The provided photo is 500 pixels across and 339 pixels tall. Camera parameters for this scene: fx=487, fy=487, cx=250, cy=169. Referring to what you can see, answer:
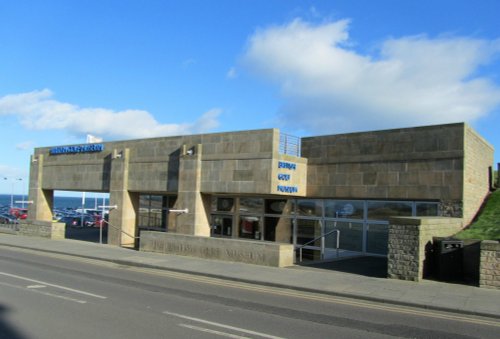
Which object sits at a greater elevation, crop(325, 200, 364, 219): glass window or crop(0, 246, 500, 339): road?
crop(325, 200, 364, 219): glass window

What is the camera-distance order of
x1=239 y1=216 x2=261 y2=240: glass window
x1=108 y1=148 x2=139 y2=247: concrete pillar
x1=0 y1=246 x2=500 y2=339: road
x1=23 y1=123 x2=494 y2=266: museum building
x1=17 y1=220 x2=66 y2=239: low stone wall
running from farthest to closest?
x1=17 y1=220 x2=66 y2=239: low stone wall → x1=108 y1=148 x2=139 y2=247: concrete pillar → x1=239 y1=216 x2=261 y2=240: glass window → x1=23 y1=123 x2=494 y2=266: museum building → x1=0 y1=246 x2=500 y2=339: road

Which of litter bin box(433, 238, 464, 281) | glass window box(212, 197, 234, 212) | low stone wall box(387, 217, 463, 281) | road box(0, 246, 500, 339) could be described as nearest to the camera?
road box(0, 246, 500, 339)

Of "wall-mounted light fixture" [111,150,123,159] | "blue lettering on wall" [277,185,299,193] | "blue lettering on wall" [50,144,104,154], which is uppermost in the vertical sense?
"blue lettering on wall" [50,144,104,154]

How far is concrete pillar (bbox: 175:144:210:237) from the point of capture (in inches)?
865

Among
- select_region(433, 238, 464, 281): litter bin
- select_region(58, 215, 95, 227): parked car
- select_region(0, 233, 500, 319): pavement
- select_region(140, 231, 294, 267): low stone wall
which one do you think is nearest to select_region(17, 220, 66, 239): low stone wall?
select_region(0, 233, 500, 319): pavement

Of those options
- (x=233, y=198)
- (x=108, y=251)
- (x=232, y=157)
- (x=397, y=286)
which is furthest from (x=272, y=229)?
(x=397, y=286)

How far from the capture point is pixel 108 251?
825 inches

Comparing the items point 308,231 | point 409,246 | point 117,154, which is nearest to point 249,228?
point 308,231

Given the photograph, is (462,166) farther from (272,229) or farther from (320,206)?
(272,229)

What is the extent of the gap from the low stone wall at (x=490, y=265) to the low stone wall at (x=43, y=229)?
21744mm

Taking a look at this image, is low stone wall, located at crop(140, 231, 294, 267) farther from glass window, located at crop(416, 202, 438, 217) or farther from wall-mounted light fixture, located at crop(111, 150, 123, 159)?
wall-mounted light fixture, located at crop(111, 150, 123, 159)

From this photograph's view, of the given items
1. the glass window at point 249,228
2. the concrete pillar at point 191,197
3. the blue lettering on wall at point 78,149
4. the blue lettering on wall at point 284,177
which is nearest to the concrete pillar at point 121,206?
the blue lettering on wall at point 78,149

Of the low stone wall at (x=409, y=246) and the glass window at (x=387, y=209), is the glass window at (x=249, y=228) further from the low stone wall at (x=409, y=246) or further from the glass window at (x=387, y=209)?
the low stone wall at (x=409, y=246)

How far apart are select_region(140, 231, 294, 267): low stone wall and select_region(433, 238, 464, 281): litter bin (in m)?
5.02
